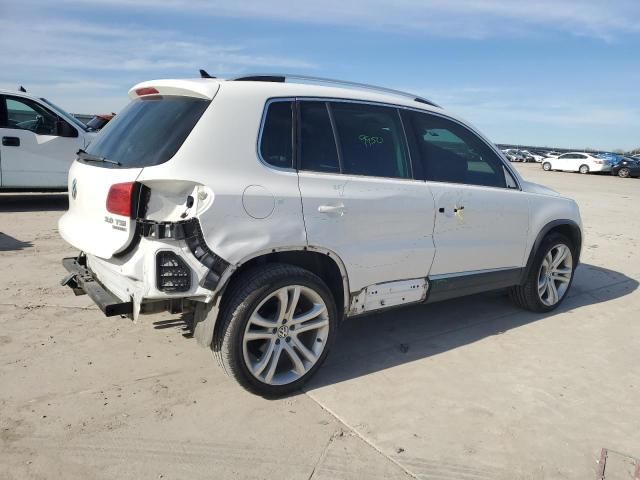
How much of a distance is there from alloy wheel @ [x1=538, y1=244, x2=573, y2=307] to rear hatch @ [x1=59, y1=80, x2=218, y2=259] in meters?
3.53

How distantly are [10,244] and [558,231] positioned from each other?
6260 mm

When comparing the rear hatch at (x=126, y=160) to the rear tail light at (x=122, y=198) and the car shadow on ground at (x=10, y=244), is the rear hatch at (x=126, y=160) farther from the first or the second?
the car shadow on ground at (x=10, y=244)

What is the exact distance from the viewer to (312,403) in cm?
326

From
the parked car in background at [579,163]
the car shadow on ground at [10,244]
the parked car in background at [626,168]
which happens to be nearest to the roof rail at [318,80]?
the car shadow on ground at [10,244]

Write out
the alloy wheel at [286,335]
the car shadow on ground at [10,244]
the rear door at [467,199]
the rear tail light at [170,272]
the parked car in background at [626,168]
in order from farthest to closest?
1. the parked car in background at [626,168]
2. the car shadow on ground at [10,244]
3. the rear door at [467,199]
4. the alloy wheel at [286,335]
5. the rear tail light at [170,272]

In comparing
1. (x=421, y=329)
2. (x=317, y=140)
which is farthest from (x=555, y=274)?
(x=317, y=140)

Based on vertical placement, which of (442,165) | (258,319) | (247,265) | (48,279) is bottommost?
(48,279)

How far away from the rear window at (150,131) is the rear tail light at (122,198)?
0.15m

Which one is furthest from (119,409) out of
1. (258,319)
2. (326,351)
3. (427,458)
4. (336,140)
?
(336,140)

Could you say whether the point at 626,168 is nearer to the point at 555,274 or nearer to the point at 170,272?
the point at 555,274

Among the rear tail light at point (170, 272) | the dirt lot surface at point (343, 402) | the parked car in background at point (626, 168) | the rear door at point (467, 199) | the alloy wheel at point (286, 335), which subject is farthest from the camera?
the parked car in background at point (626, 168)

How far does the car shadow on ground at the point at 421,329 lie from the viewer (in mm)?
3828

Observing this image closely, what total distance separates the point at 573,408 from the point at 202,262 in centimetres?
247

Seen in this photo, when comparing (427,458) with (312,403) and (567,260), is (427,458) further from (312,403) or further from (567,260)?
(567,260)
